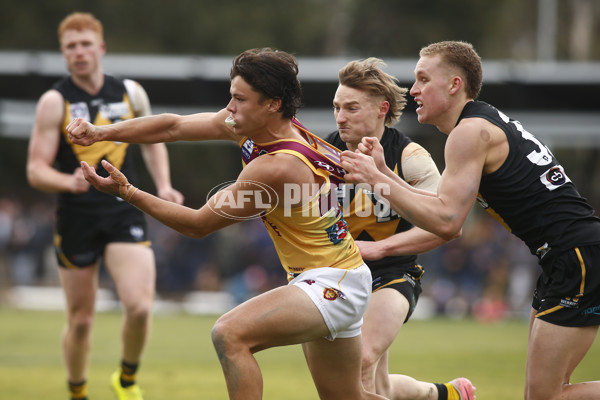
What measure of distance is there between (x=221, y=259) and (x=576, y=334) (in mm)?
16594

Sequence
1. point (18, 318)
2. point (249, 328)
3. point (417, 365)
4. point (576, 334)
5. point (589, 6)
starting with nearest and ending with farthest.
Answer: point (249, 328)
point (576, 334)
point (417, 365)
point (18, 318)
point (589, 6)

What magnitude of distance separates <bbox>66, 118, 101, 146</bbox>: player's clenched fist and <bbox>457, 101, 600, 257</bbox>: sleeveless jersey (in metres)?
2.20

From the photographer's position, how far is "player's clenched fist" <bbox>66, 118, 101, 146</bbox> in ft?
16.7

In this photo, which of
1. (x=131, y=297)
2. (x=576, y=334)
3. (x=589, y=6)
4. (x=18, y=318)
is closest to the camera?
(x=576, y=334)

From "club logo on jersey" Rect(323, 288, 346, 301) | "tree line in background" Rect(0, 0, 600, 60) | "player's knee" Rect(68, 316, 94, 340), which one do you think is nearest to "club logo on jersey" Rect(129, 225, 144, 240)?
"player's knee" Rect(68, 316, 94, 340)

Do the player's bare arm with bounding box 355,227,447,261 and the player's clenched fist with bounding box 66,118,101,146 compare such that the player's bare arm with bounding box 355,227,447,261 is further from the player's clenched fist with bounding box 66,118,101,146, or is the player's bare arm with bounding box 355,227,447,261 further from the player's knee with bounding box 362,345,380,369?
the player's clenched fist with bounding box 66,118,101,146

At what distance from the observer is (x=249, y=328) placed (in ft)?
15.2

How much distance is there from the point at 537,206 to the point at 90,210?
157 inches

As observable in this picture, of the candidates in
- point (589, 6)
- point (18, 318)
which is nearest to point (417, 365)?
point (18, 318)

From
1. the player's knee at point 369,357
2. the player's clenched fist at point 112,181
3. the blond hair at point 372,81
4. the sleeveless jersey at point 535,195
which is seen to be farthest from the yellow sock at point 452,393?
the player's clenched fist at point 112,181

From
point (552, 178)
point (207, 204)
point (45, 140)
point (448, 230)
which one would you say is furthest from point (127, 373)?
point (552, 178)

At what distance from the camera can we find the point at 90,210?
7379 millimetres

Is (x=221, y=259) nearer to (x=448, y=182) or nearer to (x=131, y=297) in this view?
(x=131, y=297)

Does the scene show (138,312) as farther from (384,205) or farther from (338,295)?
(338,295)
